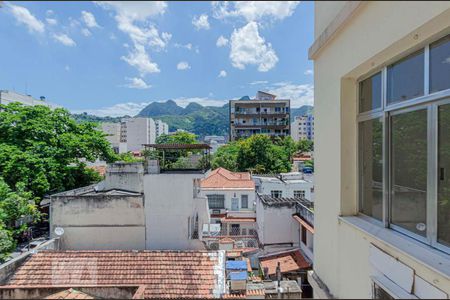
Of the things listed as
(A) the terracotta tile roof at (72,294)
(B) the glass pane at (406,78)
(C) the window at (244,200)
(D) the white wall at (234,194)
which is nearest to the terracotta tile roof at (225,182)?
(D) the white wall at (234,194)

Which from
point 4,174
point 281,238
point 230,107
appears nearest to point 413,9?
point 281,238

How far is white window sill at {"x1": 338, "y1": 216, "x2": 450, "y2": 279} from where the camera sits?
4.65 ft

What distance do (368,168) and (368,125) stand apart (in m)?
0.31

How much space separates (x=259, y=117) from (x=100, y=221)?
1427 inches

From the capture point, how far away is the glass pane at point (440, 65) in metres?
1.66

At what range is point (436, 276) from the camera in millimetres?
1359

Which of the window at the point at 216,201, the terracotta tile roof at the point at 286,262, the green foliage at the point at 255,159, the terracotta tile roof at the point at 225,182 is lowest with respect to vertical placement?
the terracotta tile roof at the point at 286,262

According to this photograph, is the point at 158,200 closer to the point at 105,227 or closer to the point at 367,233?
the point at 105,227

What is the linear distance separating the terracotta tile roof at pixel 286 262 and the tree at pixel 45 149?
11.0 meters

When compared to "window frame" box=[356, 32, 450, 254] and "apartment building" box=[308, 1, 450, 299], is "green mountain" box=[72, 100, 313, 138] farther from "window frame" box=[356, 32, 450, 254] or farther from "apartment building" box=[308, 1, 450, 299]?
"window frame" box=[356, 32, 450, 254]

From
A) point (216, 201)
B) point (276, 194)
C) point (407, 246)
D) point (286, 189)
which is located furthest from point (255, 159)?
point (407, 246)

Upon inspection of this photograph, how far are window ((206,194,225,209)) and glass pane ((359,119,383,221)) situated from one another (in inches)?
600

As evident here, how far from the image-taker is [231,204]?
56.0 ft

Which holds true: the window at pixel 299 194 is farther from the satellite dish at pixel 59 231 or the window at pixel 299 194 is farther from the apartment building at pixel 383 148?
the apartment building at pixel 383 148
